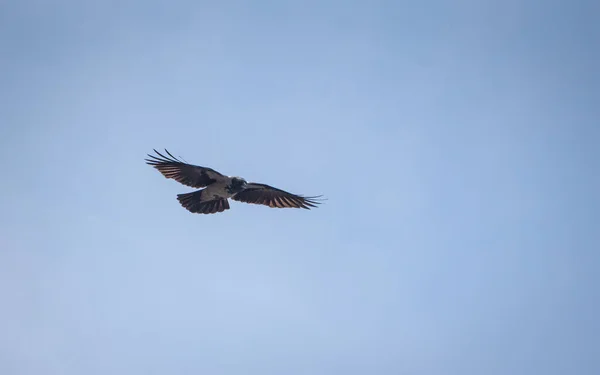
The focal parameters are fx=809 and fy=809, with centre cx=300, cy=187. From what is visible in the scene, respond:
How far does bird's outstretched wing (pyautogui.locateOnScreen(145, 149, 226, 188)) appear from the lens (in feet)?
71.4

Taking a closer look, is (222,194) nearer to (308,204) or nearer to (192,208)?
(192,208)

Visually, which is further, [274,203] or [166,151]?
[274,203]

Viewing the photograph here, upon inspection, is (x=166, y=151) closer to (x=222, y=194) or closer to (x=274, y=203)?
(x=222, y=194)

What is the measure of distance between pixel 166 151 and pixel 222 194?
1904mm

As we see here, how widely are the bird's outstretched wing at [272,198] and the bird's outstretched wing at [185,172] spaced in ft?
4.15

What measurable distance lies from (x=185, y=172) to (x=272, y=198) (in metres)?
2.73

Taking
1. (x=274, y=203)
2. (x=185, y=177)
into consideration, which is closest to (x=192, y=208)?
(x=185, y=177)

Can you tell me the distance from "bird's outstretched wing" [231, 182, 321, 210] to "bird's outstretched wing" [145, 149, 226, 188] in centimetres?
127

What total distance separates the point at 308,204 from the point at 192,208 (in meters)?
3.33

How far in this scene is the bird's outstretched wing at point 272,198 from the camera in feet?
75.3

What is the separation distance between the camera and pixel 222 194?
22.0 meters

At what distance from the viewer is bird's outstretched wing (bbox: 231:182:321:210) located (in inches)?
903

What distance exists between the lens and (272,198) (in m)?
23.2

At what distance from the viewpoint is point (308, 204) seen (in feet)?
75.7
